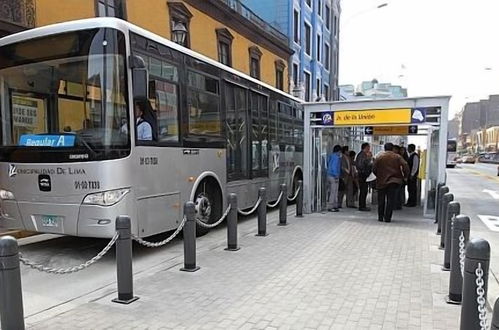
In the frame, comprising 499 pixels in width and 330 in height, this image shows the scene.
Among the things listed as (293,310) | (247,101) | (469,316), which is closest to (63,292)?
(293,310)

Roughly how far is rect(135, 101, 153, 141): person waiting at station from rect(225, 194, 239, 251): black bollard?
5.41 ft

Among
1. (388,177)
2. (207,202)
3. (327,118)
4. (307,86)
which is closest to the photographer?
(207,202)

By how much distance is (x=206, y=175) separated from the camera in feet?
27.8

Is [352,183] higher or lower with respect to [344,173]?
lower

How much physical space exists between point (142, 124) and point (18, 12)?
18.0ft

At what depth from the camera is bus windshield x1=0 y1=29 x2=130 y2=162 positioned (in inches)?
245

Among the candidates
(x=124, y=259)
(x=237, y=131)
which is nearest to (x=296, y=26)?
(x=237, y=131)

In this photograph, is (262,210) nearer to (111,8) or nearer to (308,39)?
(111,8)

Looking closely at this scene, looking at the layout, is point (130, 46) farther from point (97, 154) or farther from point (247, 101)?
point (247, 101)

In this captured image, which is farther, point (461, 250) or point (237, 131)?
point (237, 131)

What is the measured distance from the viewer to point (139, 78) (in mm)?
6262

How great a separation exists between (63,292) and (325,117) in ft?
26.0

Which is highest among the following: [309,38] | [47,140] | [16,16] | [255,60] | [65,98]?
[309,38]

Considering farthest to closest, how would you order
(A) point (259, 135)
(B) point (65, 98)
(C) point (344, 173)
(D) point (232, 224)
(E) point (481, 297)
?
(C) point (344, 173)
(A) point (259, 135)
(D) point (232, 224)
(B) point (65, 98)
(E) point (481, 297)
